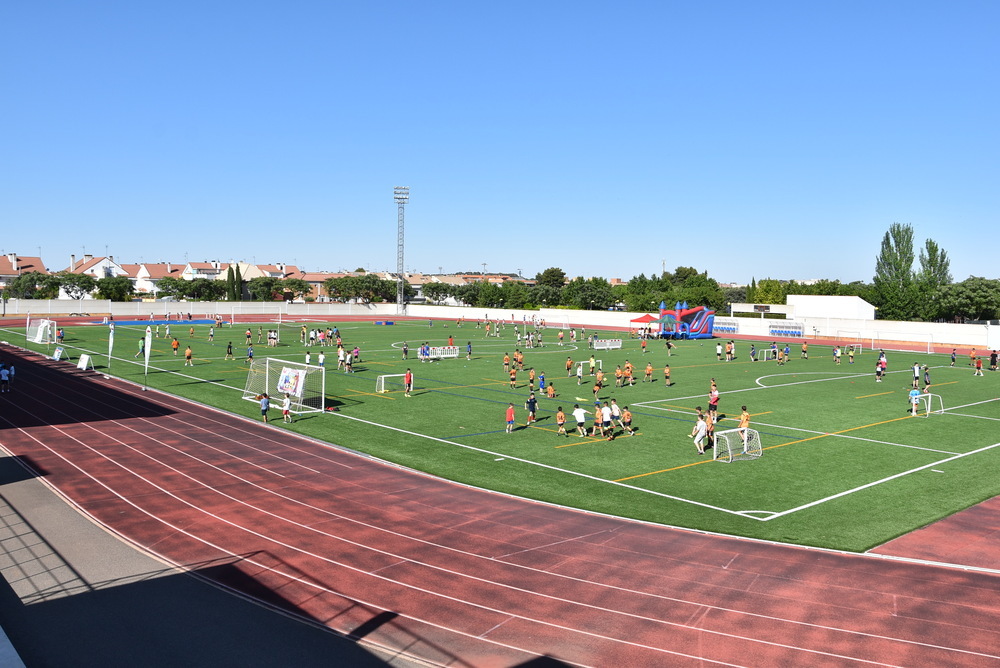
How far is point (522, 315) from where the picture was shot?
114m

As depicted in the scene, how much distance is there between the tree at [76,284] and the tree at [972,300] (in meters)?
142

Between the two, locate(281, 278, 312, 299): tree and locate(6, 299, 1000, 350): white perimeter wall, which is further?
locate(281, 278, 312, 299): tree

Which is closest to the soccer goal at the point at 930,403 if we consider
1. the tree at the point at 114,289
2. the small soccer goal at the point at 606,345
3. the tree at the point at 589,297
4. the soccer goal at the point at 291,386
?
the soccer goal at the point at 291,386

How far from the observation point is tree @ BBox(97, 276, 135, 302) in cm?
13388

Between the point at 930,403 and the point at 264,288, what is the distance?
440 feet

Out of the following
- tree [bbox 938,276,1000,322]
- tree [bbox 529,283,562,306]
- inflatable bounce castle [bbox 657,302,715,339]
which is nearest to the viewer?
inflatable bounce castle [bbox 657,302,715,339]

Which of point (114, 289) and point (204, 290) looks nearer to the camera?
point (114, 289)

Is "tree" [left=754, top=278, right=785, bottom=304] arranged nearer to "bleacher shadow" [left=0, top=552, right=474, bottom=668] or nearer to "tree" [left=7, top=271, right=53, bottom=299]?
"tree" [left=7, top=271, right=53, bottom=299]

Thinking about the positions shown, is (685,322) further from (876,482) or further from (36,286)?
(36,286)

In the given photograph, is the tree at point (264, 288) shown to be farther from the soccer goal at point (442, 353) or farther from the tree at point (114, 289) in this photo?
the soccer goal at point (442, 353)

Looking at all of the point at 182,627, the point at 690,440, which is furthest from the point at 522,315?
the point at 182,627

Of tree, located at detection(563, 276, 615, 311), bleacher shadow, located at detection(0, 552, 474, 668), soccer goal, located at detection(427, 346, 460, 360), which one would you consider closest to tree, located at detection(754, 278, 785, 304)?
tree, located at detection(563, 276, 615, 311)

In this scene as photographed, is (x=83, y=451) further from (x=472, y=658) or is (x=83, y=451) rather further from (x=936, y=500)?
(x=936, y=500)

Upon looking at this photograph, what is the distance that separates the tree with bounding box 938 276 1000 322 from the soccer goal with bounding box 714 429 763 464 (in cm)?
7833
